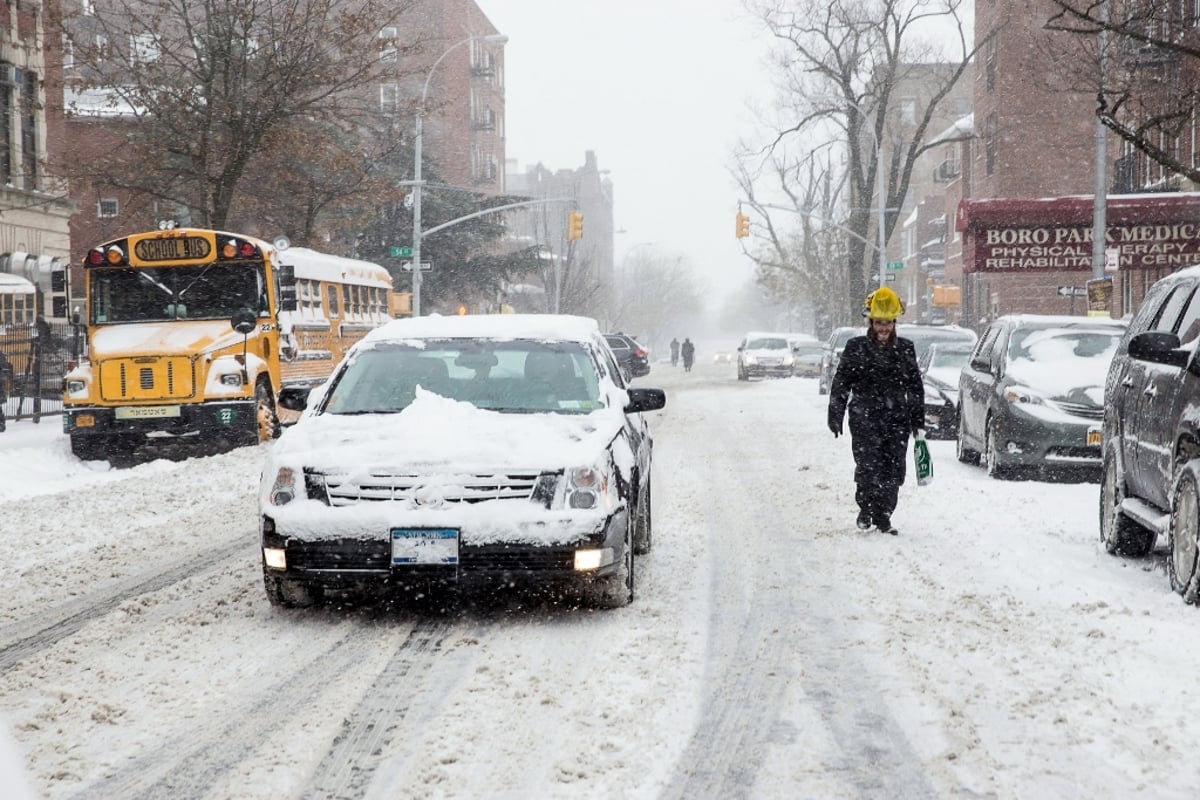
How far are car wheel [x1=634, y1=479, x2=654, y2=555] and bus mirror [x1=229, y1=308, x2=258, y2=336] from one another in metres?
10.8

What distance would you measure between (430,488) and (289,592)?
41.4 inches

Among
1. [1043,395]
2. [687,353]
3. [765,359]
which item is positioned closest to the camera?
[1043,395]

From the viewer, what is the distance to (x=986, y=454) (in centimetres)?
1536

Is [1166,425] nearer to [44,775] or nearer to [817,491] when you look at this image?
[817,491]

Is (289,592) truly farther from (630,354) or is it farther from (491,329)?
(630,354)

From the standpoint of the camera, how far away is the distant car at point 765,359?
160 ft

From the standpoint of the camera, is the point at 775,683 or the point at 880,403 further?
the point at 880,403

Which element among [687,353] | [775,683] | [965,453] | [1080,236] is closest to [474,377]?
[775,683]

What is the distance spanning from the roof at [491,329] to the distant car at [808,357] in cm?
4348

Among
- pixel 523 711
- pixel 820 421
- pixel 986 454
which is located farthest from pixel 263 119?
pixel 523 711

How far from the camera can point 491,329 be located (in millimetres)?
8750

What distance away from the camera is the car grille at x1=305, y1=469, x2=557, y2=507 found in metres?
6.95

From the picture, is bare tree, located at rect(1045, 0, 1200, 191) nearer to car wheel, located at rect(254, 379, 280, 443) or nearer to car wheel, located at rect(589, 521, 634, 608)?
car wheel, located at rect(589, 521, 634, 608)

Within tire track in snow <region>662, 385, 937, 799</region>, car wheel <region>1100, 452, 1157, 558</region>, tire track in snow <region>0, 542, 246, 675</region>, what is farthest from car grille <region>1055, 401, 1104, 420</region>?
tire track in snow <region>0, 542, 246, 675</region>
